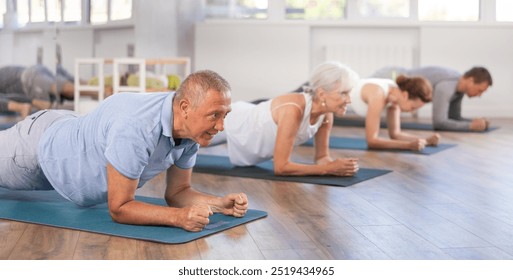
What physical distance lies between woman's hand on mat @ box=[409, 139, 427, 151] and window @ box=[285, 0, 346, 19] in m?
3.59

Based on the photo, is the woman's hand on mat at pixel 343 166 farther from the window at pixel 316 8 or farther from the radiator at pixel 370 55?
the window at pixel 316 8

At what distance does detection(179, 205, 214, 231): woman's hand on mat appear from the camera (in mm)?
2557

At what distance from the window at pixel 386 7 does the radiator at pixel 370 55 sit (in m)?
0.35

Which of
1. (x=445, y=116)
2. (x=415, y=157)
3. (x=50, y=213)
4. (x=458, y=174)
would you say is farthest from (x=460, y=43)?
(x=50, y=213)

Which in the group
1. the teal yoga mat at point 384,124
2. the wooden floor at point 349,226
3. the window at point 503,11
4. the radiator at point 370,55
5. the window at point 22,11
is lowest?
the wooden floor at point 349,226

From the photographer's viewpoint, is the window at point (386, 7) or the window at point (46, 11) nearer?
the window at point (46, 11)

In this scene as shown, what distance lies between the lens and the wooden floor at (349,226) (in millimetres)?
2422

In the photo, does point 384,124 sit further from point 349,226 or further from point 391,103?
point 349,226

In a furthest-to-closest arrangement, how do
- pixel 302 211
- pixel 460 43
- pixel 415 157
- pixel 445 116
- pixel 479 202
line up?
pixel 460 43, pixel 445 116, pixel 415 157, pixel 479 202, pixel 302 211

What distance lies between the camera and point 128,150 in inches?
96.7

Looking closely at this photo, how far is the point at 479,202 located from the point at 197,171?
5.03 ft

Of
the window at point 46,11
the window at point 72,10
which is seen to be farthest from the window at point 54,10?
the window at point 72,10

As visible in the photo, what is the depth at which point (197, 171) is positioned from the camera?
4.28m
